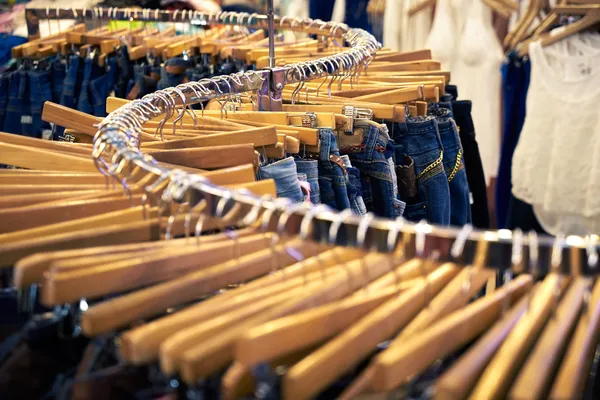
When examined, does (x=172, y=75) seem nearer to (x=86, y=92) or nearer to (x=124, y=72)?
(x=124, y=72)

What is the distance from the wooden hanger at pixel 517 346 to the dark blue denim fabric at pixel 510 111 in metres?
2.17

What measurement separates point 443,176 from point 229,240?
0.95 meters

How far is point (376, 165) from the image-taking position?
1540 millimetres

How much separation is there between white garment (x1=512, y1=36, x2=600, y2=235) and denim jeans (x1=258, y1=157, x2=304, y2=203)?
1624 millimetres

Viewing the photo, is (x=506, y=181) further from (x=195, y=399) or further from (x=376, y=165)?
(x=195, y=399)

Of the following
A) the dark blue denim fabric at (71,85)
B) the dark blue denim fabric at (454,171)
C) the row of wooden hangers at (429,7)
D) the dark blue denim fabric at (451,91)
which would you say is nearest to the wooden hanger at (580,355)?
the dark blue denim fabric at (454,171)

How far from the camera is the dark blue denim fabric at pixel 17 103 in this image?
2645mm

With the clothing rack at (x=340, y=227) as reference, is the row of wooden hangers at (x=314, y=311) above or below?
below

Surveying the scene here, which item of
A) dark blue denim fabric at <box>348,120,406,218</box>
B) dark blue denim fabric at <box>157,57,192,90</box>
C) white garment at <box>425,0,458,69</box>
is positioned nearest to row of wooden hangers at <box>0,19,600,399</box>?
dark blue denim fabric at <box>348,120,406,218</box>

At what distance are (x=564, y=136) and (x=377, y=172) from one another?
1.31m

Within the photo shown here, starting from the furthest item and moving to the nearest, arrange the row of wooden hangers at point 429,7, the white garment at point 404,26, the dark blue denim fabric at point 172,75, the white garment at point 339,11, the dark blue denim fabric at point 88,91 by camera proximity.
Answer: the white garment at point 339,11, the white garment at point 404,26, the row of wooden hangers at point 429,7, the dark blue denim fabric at point 88,91, the dark blue denim fabric at point 172,75

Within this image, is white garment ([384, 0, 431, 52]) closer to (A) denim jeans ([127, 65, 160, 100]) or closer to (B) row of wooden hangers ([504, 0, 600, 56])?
(B) row of wooden hangers ([504, 0, 600, 56])

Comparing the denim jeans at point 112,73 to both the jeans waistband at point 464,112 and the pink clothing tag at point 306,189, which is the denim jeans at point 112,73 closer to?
the jeans waistband at point 464,112

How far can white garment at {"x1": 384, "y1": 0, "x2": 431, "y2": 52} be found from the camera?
3.36m
